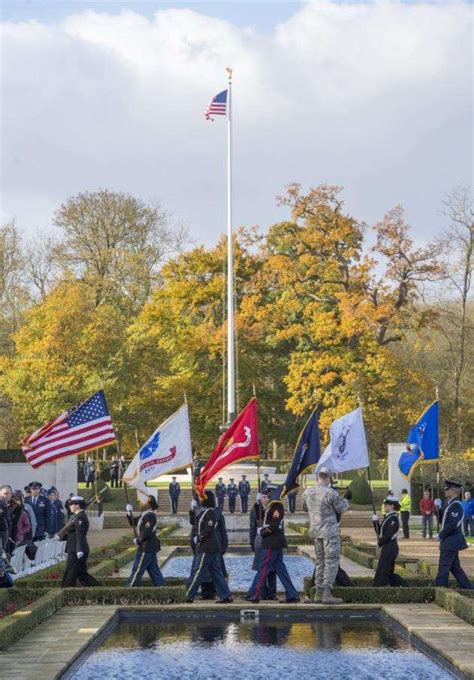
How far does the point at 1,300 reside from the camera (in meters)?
61.0

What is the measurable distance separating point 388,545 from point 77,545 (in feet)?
14.7

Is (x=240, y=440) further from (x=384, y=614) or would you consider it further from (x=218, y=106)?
(x=218, y=106)

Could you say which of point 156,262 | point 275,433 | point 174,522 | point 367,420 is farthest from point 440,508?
point 156,262

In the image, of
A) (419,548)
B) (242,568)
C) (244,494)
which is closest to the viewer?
(242,568)

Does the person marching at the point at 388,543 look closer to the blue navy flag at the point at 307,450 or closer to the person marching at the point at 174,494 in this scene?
the blue navy flag at the point at 307,450

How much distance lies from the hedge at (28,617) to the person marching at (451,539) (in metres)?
5.41

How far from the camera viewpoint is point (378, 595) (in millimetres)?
15969

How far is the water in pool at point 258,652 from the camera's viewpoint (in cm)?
1108

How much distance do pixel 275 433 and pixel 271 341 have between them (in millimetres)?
4867

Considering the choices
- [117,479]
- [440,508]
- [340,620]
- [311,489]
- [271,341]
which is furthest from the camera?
[271,341]

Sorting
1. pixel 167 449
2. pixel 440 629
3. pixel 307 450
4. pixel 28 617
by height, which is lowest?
pixel 440 629

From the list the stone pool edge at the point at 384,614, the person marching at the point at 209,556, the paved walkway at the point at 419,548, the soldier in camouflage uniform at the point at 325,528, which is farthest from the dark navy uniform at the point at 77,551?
the paved walkway at the point at 419,548

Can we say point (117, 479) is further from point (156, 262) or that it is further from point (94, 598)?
point (94, 598)

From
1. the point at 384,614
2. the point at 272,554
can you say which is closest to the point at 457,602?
the point at 384,614
